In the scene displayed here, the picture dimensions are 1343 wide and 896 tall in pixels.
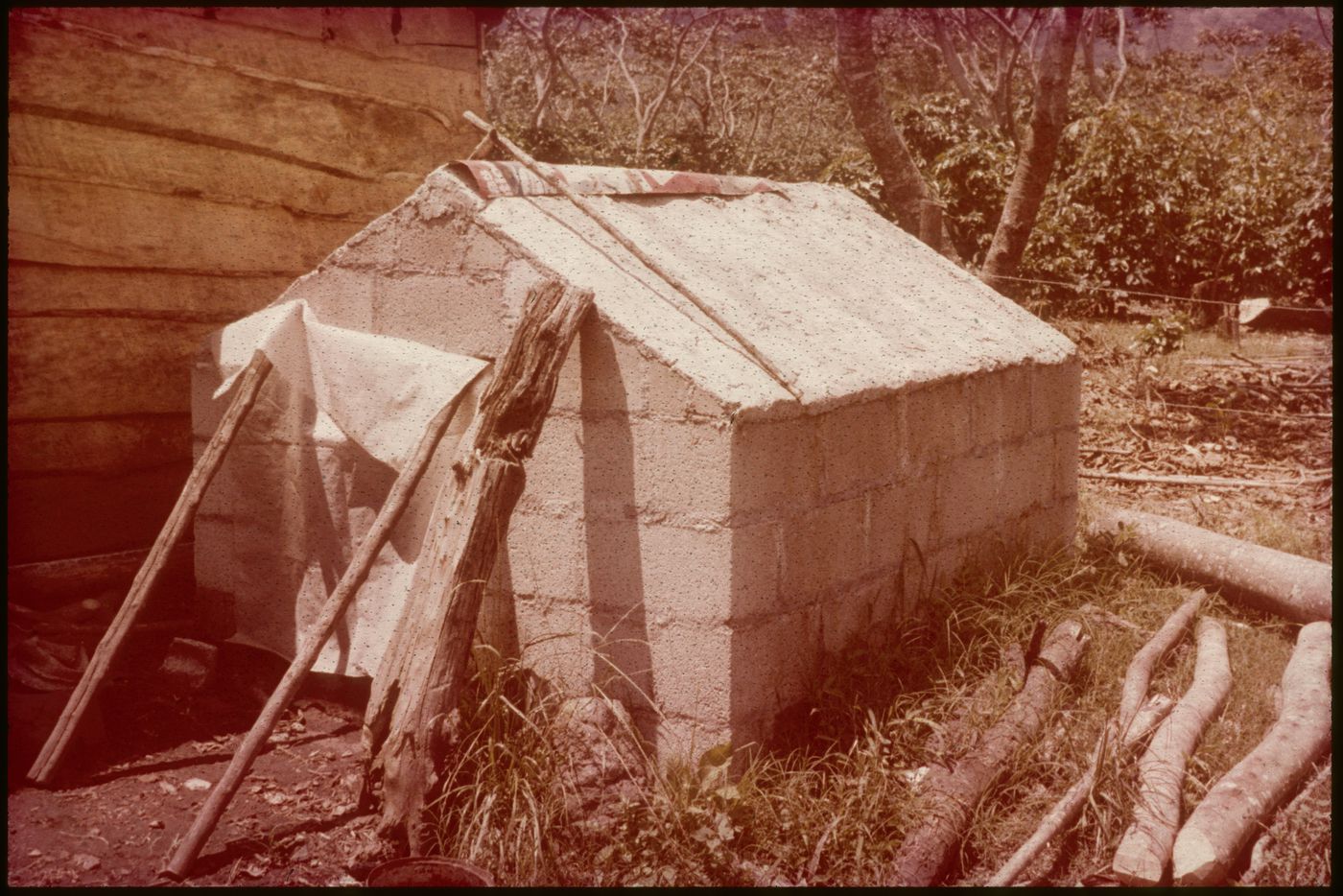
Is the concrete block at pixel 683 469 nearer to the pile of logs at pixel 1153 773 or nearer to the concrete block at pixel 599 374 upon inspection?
the concrete block at pixel 599 374

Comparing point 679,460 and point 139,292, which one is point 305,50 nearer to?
point 139,292

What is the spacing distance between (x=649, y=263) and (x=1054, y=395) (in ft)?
7.20

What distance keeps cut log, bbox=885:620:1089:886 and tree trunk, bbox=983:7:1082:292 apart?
4.36 m

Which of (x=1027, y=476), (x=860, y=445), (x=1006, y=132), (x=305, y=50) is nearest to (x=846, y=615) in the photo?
(x=860, y=445)

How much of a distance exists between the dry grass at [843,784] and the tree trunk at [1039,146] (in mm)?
4352

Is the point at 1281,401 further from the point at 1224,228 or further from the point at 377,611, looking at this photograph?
the point at 377,611

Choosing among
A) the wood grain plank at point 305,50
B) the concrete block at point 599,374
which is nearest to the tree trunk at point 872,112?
the wood grain plank at point 305,50

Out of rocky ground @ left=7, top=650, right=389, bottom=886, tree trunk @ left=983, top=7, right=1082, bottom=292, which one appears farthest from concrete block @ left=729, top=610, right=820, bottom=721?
tree trunk @ left=983, top=7, right=1082, bottom=292

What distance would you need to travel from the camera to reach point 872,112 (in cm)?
813

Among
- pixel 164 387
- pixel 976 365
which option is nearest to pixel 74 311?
pixel 164 387

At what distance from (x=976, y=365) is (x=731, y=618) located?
1730mm

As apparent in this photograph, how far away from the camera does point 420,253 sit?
425cm

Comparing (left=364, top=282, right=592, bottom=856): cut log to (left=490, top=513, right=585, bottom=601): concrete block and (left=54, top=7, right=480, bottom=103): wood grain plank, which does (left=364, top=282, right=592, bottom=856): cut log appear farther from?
(left=54, top=7, right=480, bottom=103): wood grain plank

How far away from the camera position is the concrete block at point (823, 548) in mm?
3855
